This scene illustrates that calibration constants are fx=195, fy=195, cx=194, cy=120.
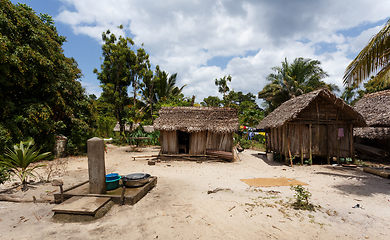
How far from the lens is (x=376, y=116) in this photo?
40.6ft

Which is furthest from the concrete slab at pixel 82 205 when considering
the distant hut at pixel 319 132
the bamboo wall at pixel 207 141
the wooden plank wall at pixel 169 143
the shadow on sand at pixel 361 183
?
the distant hut at pixel 319 132

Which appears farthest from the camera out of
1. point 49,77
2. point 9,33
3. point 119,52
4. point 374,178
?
point 119,52

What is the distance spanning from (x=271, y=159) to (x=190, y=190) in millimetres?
8064

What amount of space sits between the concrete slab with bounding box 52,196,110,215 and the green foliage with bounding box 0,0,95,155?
23.3 ft

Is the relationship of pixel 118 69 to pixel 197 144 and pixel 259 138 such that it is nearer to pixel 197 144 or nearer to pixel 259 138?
pixel 197 144

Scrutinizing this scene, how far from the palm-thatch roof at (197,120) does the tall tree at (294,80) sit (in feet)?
42.2

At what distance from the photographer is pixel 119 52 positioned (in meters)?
20.6

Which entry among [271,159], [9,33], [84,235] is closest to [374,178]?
[271,159]

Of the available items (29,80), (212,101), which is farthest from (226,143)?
(212,101)

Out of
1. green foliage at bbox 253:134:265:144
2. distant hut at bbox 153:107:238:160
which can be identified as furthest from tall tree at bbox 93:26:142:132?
green foliage at bbox 253:134:265:144

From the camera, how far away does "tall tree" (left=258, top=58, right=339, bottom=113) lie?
21594 mm

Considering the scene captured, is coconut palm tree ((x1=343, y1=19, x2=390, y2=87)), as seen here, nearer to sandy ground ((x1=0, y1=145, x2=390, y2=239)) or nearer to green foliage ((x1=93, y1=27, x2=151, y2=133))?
sandy ground ((x1=0, y1=145, x2=390, y2=239))

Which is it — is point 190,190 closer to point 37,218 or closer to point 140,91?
point 37,218

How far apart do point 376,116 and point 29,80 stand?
20248 mm
